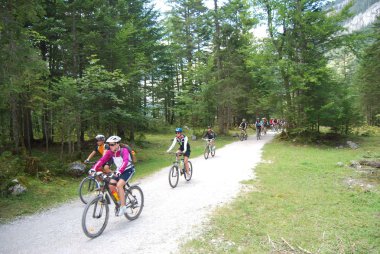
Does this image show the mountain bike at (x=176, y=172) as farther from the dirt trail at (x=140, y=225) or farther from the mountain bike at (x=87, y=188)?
the mountain bike at (x=87, y=188)

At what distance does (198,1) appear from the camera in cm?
3522

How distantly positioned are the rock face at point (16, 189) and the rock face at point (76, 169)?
3062 millimetres

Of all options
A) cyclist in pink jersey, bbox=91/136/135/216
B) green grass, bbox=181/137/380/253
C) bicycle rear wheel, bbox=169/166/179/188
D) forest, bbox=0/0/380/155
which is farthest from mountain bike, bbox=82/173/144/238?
forest, bbox=0/0/380/155

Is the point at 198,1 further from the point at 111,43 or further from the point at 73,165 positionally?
the point at 73,165

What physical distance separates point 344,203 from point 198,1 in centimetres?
3224

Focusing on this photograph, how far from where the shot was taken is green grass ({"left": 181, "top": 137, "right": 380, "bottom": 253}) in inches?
227

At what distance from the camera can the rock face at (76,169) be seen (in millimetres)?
13266

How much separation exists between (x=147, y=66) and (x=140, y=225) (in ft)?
Answer: 61.5

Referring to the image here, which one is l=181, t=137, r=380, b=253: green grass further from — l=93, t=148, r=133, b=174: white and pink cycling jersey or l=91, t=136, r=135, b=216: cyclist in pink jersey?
l=93, t=148, r=133, b=174: white and pink cycling jersey

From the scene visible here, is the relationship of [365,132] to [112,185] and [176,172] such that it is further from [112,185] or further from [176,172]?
[112,185]

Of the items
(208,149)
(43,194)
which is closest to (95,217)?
(43,194)

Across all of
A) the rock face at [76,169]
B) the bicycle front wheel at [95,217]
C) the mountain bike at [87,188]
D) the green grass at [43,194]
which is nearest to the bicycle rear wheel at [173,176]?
the green grass at [43,194]

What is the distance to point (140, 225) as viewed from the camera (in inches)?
275

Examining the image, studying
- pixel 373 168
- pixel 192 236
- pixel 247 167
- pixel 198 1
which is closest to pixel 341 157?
pixel 373 168
